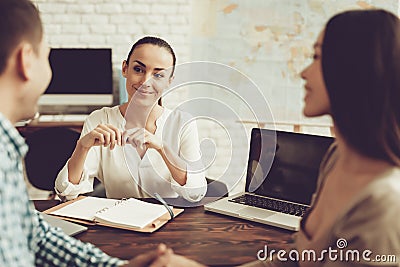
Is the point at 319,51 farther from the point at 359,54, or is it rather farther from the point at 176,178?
A: the point at 176,178

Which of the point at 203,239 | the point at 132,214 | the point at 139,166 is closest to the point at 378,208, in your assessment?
the point at 203,239

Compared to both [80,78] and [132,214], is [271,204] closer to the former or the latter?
[132,214]

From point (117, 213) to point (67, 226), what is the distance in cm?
16

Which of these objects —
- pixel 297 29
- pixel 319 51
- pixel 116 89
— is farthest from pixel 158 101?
pixel 297 29

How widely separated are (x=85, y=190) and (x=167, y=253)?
31.7 inches

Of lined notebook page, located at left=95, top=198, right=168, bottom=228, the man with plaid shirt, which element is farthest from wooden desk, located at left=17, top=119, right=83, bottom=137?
the man with plaid shirt

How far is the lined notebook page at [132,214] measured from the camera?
62.4 inches

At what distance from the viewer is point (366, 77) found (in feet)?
3.02

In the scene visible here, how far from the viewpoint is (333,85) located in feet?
3.23

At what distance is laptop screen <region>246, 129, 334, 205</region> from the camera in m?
1.72

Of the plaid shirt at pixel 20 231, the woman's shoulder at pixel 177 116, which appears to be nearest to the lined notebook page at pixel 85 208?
the plaid shirt at pixel 20 231

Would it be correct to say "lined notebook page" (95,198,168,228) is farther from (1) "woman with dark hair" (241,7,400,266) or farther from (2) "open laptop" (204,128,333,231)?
(1) "woman with dark hair" (241,7,400,266)

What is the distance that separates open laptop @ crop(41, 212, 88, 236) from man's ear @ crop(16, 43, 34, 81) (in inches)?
23.9

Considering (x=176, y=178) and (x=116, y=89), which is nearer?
(x=176, y=178)
